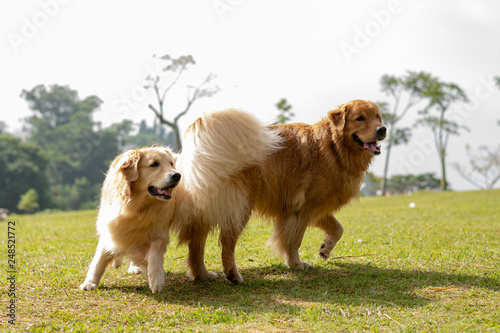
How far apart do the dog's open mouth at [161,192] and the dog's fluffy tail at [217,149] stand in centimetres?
32

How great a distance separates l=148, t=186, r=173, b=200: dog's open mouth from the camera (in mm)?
4676

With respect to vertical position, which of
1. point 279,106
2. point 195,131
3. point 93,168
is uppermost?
point 279,106

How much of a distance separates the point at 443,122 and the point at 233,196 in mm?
35226

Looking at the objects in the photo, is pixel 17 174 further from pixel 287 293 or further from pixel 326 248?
pixel 287 293

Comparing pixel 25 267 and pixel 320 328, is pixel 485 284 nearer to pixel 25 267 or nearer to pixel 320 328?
pixel 320 328

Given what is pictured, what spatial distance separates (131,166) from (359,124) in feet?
9.28

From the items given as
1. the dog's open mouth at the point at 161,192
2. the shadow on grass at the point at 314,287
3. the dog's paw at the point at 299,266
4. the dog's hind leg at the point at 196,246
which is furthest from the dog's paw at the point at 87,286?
the dog's paw at the point at 299,266

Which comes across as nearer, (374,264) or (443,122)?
(374,264)

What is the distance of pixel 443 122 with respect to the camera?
120 feet

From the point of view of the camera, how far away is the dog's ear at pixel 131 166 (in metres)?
4.74

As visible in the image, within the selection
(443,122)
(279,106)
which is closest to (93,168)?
(279,106)

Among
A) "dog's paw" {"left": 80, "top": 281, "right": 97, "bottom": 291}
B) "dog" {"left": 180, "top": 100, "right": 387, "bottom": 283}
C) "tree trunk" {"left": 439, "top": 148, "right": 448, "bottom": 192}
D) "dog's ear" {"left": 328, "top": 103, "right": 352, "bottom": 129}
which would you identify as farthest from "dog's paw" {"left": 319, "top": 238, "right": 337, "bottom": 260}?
"tree trunk" {"left": 439, "top": 148, "right": 448, "bottom": 192}

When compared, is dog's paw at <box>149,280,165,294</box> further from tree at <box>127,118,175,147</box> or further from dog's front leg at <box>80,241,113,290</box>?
tree at <box>127,118,175,147</box>

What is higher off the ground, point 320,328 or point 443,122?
point 443,122
